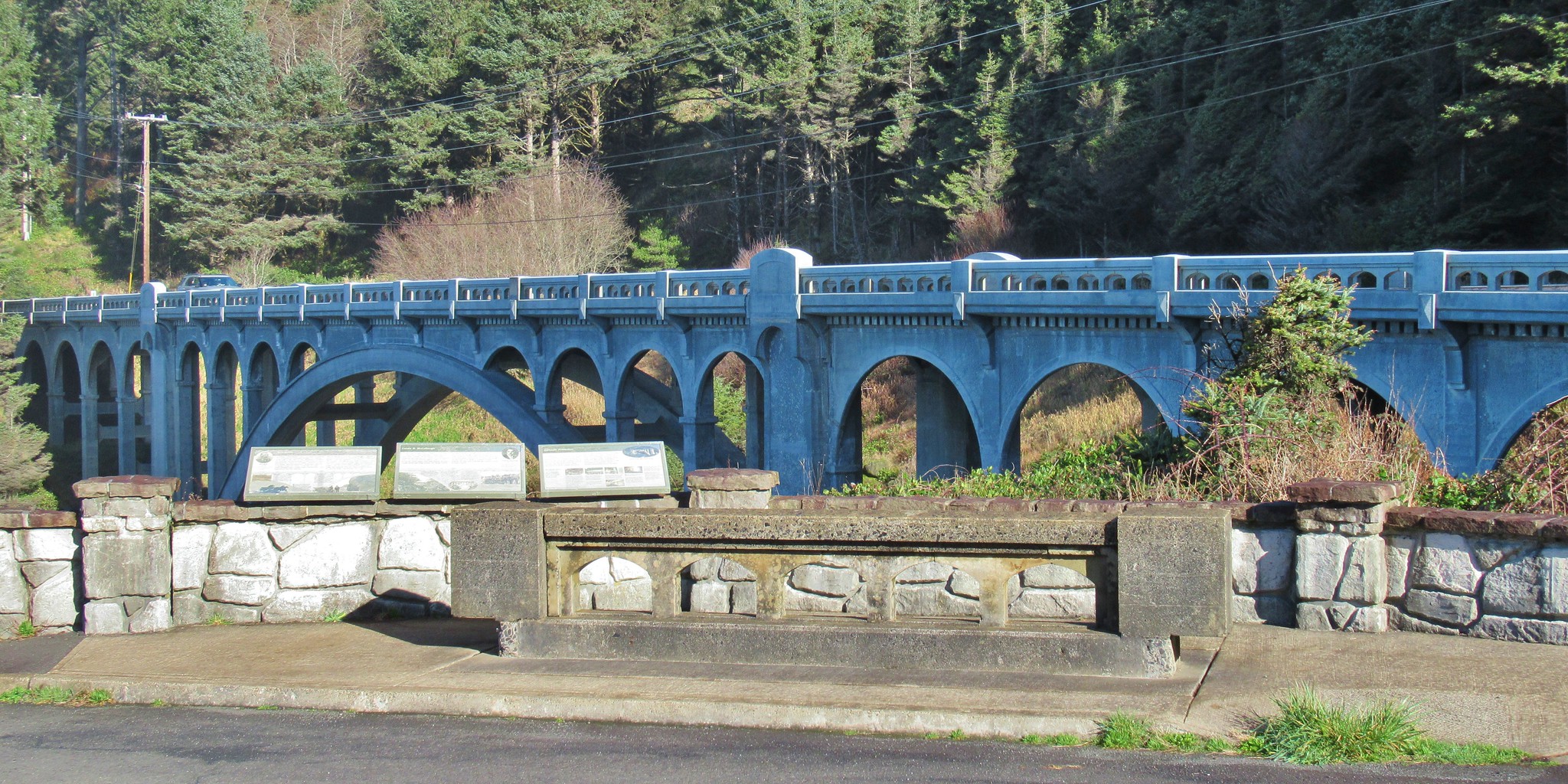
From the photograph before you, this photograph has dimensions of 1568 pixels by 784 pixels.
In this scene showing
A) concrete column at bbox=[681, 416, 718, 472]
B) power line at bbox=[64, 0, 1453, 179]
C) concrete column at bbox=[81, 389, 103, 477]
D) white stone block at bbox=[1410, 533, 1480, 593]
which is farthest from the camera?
concrete column at bbox=[81, 389, 103, 477]

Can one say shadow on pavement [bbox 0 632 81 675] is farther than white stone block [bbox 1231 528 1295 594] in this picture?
Yes

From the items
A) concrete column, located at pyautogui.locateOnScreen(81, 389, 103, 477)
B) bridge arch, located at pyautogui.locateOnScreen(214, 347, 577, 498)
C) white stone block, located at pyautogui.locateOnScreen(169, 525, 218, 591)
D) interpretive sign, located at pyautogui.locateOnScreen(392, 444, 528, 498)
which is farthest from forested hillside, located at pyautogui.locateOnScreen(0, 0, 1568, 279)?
white stone block, located at pyautogui.locateOnScreen(169, 525, 218, 591)

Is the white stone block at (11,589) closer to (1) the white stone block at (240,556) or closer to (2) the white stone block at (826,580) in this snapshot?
(1) the white stone block at (240,556)

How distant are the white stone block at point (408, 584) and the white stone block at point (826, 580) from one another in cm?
257

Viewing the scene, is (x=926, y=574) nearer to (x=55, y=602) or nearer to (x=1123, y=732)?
(x=1123, y=732)

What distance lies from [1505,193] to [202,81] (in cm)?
6362

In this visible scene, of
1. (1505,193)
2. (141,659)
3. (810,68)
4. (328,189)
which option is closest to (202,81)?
(328,189)

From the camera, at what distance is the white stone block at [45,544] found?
9367mm

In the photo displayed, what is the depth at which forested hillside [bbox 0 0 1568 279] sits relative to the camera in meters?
33.5

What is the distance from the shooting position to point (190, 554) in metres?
9.34

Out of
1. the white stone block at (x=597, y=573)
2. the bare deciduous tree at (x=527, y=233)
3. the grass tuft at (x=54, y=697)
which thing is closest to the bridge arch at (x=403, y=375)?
the bare deciduous tree at (x=527, y=233)

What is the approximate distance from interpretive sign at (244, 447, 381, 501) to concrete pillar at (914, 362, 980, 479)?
53.9 feet

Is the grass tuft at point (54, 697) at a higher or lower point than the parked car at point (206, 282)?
lower

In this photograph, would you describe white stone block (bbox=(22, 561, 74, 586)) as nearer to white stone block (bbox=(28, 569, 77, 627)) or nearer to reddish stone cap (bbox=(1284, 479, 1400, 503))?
white stone block (bbox=(28, 569, 77, 627))
